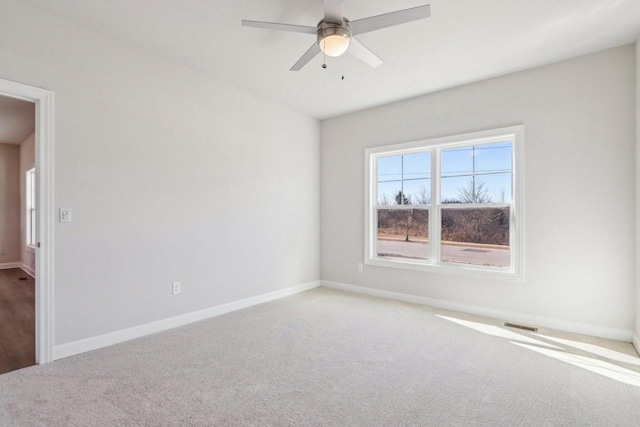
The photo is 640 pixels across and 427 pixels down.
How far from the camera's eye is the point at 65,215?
8.65ft

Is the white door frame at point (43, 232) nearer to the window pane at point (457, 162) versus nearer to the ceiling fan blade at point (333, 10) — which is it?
the ceiling fan blade at point (333, 10)

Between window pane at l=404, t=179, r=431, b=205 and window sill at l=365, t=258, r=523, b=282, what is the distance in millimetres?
839

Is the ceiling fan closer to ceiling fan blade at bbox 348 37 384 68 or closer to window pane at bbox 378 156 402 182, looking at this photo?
ceiling fan blade at bbox 348 37 384 68

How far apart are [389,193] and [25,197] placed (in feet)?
24.8

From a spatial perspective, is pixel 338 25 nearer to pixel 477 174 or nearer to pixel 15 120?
pixel 477 174

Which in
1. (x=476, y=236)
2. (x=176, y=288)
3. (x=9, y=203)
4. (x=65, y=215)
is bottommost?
(x=176, y=288)

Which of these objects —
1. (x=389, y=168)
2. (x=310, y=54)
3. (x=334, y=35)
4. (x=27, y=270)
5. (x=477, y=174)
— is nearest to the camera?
(x=334, y=35)

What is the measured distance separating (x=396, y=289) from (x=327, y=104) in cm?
281

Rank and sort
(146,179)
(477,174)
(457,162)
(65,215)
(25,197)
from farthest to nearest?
1. (25,197)
2. (457,162)
3. (477,174)
4. (146,179)
5. (65,215)

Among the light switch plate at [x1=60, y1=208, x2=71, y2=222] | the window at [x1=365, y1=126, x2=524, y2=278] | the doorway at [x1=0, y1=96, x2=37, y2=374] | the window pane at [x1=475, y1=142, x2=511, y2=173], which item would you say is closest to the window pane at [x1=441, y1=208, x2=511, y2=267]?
the window at [x1=365, y1=126, x2=524, y2=278]

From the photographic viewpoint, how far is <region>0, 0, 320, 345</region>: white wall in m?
2.62

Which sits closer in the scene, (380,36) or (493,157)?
(380,36)

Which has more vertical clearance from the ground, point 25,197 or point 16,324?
point 25,197

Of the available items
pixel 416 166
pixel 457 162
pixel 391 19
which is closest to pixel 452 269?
pixel 457 162
